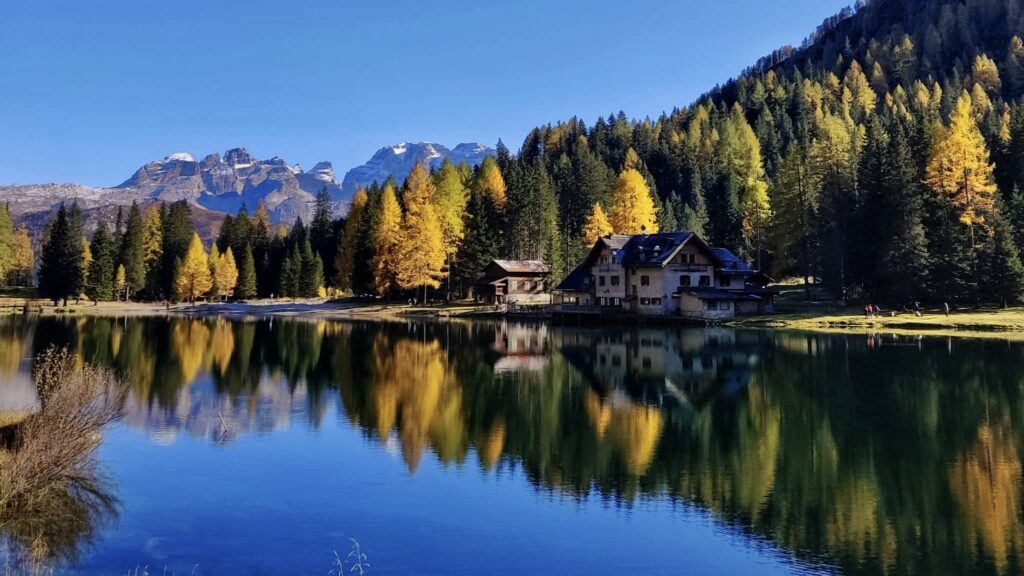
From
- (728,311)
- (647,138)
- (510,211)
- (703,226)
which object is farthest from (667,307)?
(647,138)

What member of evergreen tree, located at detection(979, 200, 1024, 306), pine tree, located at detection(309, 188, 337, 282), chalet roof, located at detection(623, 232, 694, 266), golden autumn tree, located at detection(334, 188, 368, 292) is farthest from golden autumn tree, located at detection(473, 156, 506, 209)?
evergreen tree, located at detection(979, 200, 1024, 306)

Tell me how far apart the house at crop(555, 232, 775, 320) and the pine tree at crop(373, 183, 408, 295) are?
2340 centimetres

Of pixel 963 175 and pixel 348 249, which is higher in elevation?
pixel 963 175

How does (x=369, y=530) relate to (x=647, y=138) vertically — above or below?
below

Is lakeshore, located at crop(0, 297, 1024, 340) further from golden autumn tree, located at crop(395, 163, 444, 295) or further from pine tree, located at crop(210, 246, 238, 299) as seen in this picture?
golden autumn tree, located at crop(395, 163, 444, 295)

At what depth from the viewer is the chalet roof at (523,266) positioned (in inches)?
3600

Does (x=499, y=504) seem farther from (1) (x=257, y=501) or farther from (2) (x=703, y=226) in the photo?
(2) (x=703, y=226)

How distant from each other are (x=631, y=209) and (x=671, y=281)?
2059cm

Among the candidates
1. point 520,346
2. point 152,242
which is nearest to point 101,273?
point 152,242

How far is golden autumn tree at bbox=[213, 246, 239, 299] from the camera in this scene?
119875 millimetres

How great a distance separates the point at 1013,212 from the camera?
2648 inches

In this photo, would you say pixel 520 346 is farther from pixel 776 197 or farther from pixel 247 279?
pixel 247 279

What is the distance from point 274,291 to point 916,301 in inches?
3962

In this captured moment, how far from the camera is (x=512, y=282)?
9206cm
